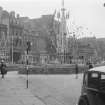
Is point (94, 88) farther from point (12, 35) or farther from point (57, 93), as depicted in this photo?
point (12, 35)

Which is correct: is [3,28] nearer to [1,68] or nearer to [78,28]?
[78,28]

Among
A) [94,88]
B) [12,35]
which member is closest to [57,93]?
[94,88]

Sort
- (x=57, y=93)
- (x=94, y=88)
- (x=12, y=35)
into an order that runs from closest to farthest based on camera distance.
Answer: (x=94, y=88), (x=57, y=93), (x=12, y=35)

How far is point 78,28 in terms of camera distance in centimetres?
7881

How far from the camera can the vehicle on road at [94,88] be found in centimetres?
666

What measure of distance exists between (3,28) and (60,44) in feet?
53.4

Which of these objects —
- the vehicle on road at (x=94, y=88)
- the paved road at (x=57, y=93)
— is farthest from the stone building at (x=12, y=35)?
the vehicle on road at (x=94, y=88)

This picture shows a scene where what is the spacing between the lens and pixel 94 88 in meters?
7.11

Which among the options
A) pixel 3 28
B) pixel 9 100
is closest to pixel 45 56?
pixel 3 28

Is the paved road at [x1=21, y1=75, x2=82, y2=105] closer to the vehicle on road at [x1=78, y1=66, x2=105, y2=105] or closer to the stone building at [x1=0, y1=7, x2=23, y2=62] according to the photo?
the vehicle on road at [x1=78, y1=66, x2=105, y2=105]

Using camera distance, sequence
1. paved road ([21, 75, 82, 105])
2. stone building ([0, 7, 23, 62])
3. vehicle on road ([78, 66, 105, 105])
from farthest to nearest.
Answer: stone building ([0, 7, 23, 62]) < paved road ([21, 75, 82, 105]) < vehicle on road ([78, 66, 105, 105])

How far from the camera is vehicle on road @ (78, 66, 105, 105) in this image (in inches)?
262

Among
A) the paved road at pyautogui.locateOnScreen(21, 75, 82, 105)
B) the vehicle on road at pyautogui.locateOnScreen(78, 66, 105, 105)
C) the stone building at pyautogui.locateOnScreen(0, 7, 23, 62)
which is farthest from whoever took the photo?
the stone building at pyautogui.locateOnScreen(0, 7, 23, 62)

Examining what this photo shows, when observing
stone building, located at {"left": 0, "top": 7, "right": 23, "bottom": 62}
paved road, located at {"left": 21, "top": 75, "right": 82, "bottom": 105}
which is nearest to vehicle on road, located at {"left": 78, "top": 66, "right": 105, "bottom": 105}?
paved road, located at {"left": 21, "top": 75, "right": 82, "bottom": 105}
